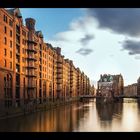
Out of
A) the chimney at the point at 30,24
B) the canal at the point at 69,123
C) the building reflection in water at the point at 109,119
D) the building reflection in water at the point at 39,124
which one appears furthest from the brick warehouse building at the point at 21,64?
the building reflection in water at the point at 109,119

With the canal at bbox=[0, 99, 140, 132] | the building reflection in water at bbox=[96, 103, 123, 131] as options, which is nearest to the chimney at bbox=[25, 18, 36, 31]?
the canal at bbox=[0, 99, 140, 132]

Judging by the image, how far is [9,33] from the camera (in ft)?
179

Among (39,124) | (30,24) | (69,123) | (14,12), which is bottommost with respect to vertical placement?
(69,123)

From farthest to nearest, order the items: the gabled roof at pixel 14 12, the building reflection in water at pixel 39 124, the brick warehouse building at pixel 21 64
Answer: the gabled roof at pixel 14 12 → the brick warehouse building at pixel 21 64 → the building reflection in water at pixel 39 124

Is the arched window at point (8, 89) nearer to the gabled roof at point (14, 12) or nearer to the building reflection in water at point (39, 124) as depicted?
the building reflection in water at point (39, 124)

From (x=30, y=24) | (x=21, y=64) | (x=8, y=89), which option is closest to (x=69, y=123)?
(x=8, y=89)

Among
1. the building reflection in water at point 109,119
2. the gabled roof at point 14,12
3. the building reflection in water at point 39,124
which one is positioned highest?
the gabled roof at point 14,12

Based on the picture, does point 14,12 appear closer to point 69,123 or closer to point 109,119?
point 69,123

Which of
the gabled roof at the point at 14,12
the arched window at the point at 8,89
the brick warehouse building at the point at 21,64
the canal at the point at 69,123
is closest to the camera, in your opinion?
the canal at the point at 69,123

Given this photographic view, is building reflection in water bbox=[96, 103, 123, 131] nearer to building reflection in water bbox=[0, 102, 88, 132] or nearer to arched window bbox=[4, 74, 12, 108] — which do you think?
building reflection in water bbox=[0, 102, 88, 132]
